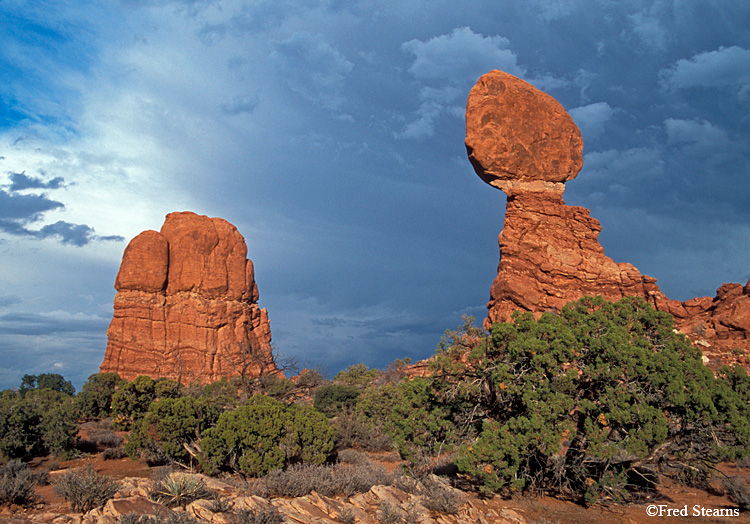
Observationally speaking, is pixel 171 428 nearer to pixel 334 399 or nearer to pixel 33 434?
pixel 33 434

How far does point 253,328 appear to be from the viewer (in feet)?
175

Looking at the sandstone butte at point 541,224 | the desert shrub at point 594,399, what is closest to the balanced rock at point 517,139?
the sandstone butte at point 541,224

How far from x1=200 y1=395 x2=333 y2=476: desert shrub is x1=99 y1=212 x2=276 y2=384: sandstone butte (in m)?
32.0

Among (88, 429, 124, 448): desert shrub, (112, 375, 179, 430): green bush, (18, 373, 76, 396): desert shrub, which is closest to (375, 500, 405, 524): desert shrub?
(112, 375, 179, 430): green bush

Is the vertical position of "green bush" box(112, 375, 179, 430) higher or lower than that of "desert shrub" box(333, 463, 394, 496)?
higher

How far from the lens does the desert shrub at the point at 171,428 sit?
13578mm

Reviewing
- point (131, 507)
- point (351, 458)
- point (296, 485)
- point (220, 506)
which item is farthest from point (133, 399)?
point (220, 506)

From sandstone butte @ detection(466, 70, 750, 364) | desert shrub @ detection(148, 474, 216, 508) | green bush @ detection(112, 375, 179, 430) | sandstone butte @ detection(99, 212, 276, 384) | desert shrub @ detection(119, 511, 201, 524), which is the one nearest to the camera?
desert shrub @ detection(119, 511, 201, 524)

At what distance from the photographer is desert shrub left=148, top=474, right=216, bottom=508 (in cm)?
803

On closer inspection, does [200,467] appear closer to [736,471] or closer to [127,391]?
[127,391]

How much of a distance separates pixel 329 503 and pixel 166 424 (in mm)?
7068

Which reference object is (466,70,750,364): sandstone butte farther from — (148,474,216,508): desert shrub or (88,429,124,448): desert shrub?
(148,474,216,508): desert shrub

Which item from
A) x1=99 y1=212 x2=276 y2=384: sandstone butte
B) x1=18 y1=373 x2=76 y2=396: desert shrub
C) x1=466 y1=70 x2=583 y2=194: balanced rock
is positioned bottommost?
x1=18 y1=373 x2=76 y2=396: desert shrub

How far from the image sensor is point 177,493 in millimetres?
8086
